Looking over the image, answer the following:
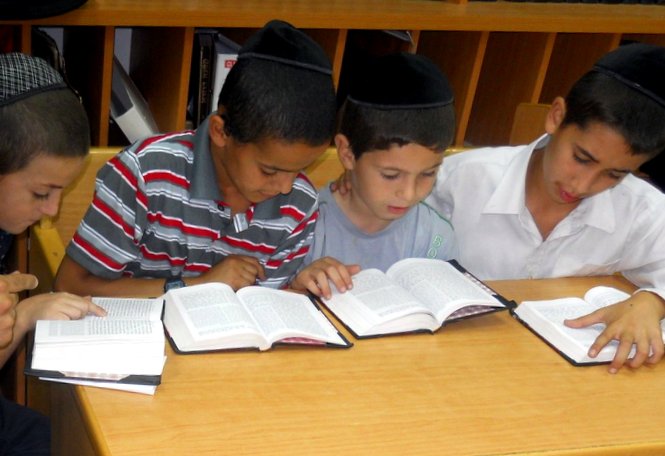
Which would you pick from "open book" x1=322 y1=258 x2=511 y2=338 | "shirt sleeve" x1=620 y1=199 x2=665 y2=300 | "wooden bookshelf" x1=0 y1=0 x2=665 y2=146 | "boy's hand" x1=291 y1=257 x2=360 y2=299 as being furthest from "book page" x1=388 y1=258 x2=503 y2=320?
"wooden bookshelf" x1=0 y1=0 x2=665 y2=146

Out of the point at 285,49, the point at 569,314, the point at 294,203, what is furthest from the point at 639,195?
the point at 285,49

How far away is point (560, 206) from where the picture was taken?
196cm

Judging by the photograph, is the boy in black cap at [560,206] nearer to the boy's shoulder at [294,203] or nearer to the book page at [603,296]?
the book page at [603,296]

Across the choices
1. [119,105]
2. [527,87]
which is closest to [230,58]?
[119,105]

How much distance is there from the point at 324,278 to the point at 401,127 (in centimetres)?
33

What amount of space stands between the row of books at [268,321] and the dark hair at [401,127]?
9.3 inches

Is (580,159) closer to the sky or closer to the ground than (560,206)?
closer to the sky

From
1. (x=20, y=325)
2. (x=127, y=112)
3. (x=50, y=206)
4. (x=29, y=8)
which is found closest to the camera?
(x=20, y=325)

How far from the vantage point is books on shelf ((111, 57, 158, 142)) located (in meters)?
2.17

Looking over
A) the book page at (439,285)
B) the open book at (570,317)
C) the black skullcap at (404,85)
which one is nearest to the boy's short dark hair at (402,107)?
the black skullcap at (404,85)

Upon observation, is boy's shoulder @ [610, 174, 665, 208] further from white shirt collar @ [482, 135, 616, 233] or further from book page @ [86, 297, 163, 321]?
book page @ [86, 297, 163, 321]

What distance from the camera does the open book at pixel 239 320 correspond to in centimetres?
131

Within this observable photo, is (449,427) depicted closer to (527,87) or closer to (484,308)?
(484,308)

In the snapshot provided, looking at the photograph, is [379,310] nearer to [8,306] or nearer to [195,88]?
[8,306]
